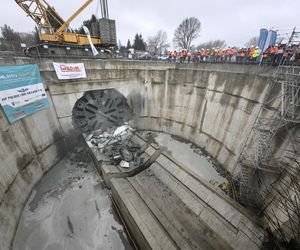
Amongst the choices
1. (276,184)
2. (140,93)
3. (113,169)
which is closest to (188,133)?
(140,93)

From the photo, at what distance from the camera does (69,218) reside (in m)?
5.86

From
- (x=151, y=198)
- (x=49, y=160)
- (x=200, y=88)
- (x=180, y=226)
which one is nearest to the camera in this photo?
(x=180, y=226)

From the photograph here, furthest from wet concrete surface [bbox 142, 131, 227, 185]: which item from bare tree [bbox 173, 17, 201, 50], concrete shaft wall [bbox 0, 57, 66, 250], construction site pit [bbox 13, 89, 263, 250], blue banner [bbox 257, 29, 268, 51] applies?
bare tree [bbox 173, 17, 201, 50]

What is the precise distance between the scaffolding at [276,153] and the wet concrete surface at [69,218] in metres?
5.91

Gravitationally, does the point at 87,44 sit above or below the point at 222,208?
above

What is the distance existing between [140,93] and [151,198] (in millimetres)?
8628

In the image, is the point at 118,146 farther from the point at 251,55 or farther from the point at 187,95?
the point at 251,55

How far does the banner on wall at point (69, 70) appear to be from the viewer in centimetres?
799

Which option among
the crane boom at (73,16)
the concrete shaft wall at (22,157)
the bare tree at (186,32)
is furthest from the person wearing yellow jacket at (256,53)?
the bare tree at (186,32)

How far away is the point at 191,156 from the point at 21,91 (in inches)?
422

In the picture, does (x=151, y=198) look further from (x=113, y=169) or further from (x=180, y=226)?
(x=113, y=169)

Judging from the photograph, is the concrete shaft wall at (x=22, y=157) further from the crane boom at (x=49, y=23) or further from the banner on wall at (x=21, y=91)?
the crane boom at (x=49, y=23)

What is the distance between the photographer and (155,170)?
301 inches

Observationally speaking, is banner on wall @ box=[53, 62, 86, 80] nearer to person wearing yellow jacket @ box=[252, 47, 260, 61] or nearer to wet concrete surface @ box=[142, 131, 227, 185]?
wet concrete surface @ box=[142, 131, 227, 185]
